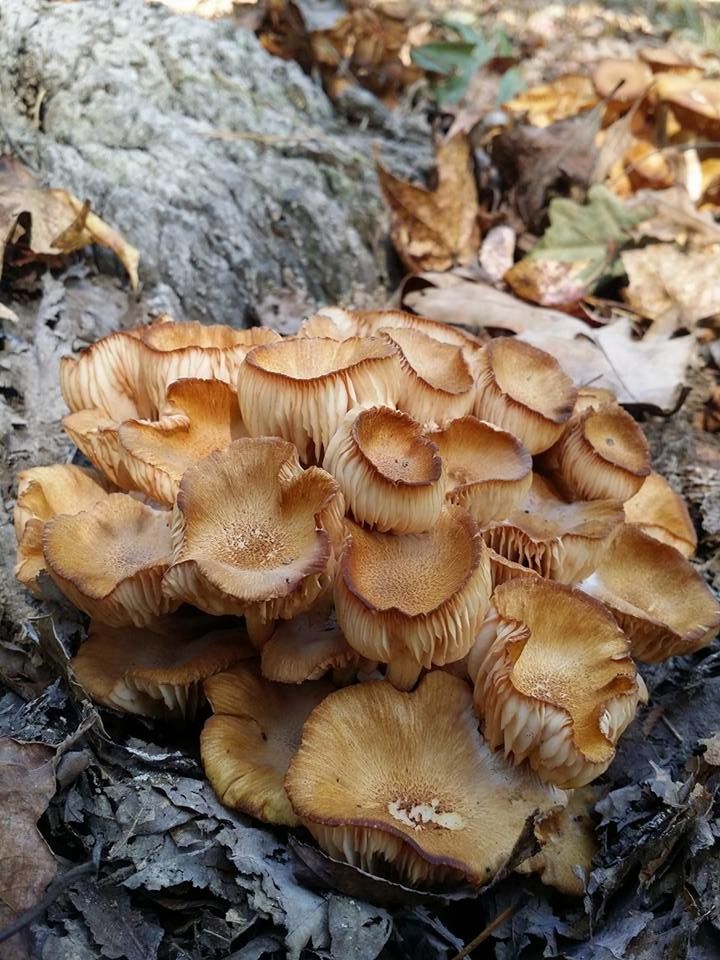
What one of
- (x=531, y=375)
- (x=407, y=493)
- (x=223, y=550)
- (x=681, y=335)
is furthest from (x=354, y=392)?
(x=681, y=335)

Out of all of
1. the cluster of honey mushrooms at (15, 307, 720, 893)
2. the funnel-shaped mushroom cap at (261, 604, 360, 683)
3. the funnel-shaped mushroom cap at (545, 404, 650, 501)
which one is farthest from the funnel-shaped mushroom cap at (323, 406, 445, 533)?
the funnel-shaped mushroom cap at (545, 404, 650, 501)

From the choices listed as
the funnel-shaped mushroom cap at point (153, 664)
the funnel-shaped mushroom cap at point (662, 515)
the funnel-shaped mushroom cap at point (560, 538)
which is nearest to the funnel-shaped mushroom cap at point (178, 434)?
the funnel-shaped mushroom cap at point (153, 664)

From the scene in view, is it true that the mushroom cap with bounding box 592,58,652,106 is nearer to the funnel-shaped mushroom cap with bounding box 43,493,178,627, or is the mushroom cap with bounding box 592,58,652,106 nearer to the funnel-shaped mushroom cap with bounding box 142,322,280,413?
the funnel-shaped mushroom cap with bounding box 142,322,280,413

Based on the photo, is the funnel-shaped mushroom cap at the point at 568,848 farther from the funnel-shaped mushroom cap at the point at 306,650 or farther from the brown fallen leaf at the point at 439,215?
the brown fallen leaf at the point at 439,215

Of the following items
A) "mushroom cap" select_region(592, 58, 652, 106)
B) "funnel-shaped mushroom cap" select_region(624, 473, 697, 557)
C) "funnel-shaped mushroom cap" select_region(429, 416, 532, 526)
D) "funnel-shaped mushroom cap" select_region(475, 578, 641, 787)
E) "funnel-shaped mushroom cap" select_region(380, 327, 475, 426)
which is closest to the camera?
"funnel-shaped mushroom cap" select_region(475, 578, 641, 787)

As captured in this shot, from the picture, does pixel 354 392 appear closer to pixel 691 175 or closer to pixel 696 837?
pixel 696 837

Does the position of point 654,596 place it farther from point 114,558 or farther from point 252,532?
point 114,558
